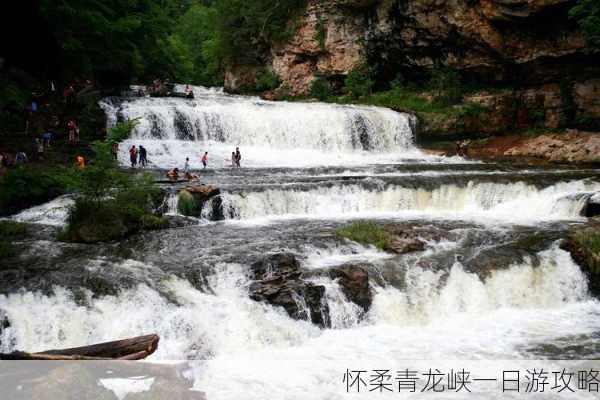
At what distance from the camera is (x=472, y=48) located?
3272 centimetres

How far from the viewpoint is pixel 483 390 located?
28.8 ft

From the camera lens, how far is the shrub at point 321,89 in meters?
38.8

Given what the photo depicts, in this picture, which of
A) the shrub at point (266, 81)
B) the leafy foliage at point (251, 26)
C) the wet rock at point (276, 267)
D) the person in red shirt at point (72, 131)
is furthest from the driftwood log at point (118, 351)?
the shrub at point (266, 81)

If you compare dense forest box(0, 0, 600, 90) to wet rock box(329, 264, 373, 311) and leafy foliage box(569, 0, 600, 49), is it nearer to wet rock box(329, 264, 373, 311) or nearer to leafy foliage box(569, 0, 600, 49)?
leafy foliage box(569, 0, 600, 49)

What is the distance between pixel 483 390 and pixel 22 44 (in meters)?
25.3

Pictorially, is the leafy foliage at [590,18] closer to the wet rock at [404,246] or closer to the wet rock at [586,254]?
the wet rock at [586,254]

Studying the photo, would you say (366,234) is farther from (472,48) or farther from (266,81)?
(266,81)

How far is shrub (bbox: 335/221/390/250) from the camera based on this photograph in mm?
14131

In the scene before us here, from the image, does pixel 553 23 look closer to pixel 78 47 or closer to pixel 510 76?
pixel 510 76

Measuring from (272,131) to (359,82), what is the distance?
1014 centimetres

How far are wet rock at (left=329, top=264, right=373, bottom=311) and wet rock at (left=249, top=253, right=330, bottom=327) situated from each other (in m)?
0.55

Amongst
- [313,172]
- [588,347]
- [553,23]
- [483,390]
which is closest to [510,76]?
[553,23]

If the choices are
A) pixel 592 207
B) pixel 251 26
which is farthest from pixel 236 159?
pixel 251 26

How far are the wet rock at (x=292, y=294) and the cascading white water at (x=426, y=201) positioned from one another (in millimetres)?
5899
